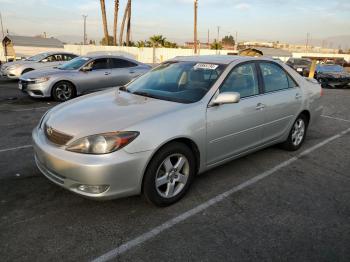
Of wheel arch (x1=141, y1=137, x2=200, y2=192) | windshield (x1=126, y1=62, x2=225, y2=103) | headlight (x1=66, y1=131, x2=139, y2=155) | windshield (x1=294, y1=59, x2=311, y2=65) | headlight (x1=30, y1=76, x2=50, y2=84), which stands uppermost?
windshield (x1=294, y1=59, x2=311, y2=65)

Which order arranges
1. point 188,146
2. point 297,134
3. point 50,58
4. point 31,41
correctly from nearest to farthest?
1. point 188,146
2. point 297,134
3. point 50,58
4. point 31,41

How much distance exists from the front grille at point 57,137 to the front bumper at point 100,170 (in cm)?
6

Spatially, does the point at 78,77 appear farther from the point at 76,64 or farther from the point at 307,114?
the point at 307,114

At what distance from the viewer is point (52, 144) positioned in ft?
10.8

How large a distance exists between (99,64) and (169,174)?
7540 millimetres

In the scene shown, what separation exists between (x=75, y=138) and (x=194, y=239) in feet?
4.67

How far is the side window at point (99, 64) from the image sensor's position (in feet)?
33.0

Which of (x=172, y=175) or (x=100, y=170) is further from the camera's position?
(x=172, y=175)

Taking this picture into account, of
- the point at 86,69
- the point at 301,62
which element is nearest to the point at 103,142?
the point at 86,69

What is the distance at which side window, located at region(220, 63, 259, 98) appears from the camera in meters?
4.06

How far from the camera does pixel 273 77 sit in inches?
189

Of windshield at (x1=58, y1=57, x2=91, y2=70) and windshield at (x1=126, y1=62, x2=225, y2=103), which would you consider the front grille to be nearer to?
windshield at (x1=126, y1=62, x2=225, y2=103)

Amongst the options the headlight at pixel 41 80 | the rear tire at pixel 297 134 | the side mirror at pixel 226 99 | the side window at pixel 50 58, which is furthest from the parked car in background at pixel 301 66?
the side mirror at pixel 226 99

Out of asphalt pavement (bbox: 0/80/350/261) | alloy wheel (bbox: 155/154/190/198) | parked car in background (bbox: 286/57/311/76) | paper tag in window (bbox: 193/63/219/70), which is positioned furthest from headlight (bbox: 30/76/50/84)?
parked car in background (bbox: 286/57/311/76)
